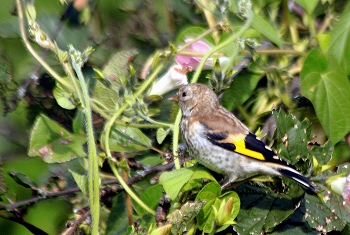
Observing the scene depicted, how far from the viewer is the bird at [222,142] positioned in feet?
6.15

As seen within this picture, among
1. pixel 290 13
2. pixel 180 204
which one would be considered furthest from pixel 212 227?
pixel 290 13

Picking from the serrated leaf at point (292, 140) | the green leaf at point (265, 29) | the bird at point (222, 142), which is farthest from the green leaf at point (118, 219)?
the green leaf at point (265, 29)

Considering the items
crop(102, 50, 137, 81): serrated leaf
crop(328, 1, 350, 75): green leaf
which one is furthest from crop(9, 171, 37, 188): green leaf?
crop(328, 1, 350, 75): green leaf

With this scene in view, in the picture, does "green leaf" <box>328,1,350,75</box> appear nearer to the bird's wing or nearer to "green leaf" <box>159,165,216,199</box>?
the bird's wing

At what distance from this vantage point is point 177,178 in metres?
1.76

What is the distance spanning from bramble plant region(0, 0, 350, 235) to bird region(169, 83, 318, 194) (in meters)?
0.04

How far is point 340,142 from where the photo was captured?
2.18 meters

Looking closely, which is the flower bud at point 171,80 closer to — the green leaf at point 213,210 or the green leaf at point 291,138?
the green leaf at point 291,138

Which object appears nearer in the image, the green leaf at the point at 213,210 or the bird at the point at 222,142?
the green leaf at the point at 213,210

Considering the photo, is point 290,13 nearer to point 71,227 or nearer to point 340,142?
point 340,142

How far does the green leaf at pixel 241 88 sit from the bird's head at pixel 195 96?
0.07m

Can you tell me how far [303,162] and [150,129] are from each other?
20.2 inches

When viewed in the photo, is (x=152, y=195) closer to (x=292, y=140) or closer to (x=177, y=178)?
(x=177, y=178)

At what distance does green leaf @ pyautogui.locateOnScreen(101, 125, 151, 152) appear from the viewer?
2041 millimetres
